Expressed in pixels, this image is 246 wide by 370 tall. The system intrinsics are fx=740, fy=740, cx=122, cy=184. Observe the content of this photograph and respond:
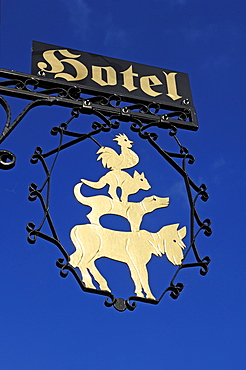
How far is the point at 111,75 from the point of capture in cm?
503

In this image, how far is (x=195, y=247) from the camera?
14.0 ft

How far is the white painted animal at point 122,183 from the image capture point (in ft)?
14.3

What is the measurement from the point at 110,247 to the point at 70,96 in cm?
120

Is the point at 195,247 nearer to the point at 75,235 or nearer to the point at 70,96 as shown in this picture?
the point at 75,235

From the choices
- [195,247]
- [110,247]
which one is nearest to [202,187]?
[195,247]

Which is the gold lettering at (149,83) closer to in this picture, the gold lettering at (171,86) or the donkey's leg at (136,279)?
the gold lettering at (171,86)

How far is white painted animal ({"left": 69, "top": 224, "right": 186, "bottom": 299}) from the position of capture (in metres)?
3.97

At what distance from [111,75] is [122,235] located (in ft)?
4.45

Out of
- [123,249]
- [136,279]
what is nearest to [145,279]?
[136,279]

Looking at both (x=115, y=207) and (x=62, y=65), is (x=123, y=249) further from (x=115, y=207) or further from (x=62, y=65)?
(x=62, y=65)

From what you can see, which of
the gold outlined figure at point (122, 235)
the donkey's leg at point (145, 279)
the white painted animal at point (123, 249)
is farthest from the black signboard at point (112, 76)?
the donkey's leg at point (145, 279)

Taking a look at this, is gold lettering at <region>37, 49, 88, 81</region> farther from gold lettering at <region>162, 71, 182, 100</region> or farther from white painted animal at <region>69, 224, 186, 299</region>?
white painted animal at <region>69, 224, 186, 299</region>

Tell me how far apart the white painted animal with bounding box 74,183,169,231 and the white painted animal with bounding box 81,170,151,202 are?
0.06 m

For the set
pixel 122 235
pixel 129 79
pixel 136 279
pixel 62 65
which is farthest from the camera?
pixel 129 79
